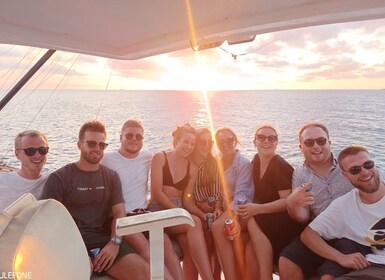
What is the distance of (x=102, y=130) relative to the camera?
2.45 metres

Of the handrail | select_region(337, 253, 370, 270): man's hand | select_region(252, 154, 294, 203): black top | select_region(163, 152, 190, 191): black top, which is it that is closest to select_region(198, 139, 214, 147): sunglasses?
select_region(163, 152, 190, 191): black top

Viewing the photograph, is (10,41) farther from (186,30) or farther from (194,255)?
(194,255)

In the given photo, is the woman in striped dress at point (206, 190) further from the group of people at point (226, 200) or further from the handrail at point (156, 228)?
the handrail at point (156, 228)

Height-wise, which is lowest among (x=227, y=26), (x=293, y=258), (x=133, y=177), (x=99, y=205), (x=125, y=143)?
(x=293, y=258)

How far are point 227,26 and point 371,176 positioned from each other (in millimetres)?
1286

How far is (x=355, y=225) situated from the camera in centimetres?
193

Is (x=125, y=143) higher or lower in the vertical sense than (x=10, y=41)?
lower

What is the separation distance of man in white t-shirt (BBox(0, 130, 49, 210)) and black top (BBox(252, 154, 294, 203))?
164cm

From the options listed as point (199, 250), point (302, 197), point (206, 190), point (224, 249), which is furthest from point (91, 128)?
point (302, 197)

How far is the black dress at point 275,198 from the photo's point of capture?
7.27 ft

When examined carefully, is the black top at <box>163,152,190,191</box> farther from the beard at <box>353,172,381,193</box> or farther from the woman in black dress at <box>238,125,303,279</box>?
the beard at <box>353,172,381,193</box>

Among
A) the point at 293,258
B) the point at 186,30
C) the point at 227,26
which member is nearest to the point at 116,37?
the point at 186,30

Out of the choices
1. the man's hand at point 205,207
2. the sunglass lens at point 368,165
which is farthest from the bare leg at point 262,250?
the sunglass lens at point 368,165

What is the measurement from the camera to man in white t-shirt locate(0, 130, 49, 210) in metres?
2.21
